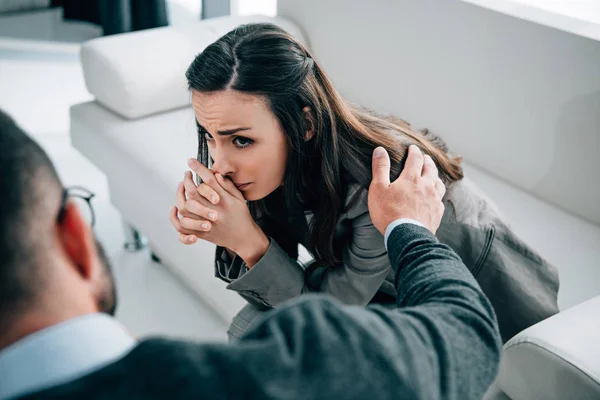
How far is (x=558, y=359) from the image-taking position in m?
0.94

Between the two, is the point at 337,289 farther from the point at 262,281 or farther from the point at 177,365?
the point at 177,365

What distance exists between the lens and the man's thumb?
3.28 ft

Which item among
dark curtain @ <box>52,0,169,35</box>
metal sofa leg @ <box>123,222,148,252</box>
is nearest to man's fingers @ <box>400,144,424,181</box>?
metal sofa leg @ <box>123,222,148,252</box>

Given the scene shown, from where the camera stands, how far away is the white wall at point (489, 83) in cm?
154

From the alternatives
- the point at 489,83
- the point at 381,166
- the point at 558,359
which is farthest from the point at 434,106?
the point at 558,359

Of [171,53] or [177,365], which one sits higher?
[177,365]

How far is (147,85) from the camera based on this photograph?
191cm

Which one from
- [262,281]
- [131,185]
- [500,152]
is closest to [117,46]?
[131,185]

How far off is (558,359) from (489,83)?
97cm

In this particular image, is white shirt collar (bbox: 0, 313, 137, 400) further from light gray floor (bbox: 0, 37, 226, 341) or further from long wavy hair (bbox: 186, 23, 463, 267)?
light gray floor (bbox: 0, 37, 226, 341)

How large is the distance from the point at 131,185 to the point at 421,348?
4.58 feet

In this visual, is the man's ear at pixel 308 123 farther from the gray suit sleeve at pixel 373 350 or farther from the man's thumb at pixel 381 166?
the gray suit sleeve at pixel 373 350

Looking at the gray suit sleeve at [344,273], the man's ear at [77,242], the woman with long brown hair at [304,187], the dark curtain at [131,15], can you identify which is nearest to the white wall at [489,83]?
the woman with long brown hair at [304,187]

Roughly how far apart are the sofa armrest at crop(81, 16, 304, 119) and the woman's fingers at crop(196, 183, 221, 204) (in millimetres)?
871
